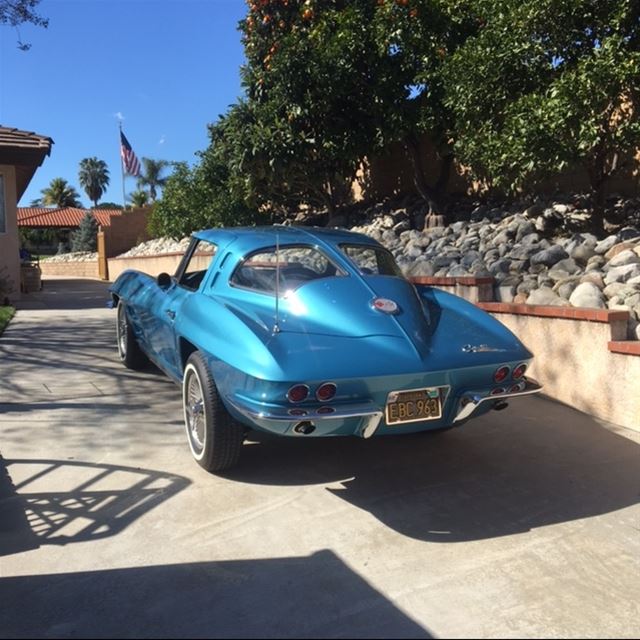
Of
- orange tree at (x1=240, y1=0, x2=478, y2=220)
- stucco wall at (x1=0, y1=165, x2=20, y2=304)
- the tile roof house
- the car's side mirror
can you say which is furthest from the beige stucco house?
the tile roof house

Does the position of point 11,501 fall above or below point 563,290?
below

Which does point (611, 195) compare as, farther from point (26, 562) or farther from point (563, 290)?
point (26, 562)

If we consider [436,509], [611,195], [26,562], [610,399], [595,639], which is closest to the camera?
[595,639]

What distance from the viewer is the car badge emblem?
12.4 ft

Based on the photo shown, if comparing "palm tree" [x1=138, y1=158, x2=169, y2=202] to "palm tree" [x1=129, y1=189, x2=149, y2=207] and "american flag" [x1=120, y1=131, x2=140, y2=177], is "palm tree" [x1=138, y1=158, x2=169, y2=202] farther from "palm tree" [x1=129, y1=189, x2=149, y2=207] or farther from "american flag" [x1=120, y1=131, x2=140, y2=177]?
"american flag" [x1=120, y1=131, x2=140, y2=177]

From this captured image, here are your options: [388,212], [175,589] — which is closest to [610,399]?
[175,589]

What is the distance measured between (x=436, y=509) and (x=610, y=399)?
2.12m

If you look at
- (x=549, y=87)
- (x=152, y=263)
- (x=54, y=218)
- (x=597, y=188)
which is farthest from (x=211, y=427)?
(x=54, y=218)

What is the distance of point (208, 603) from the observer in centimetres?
263

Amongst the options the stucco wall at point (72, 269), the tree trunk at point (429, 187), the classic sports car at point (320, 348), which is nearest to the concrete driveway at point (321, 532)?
the classic sports car at point (320, 348)

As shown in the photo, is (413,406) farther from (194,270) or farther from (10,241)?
(10,241)

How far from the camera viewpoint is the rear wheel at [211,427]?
12.1 ft

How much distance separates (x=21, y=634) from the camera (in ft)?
8.03

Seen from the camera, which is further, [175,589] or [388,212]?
[388,212]
